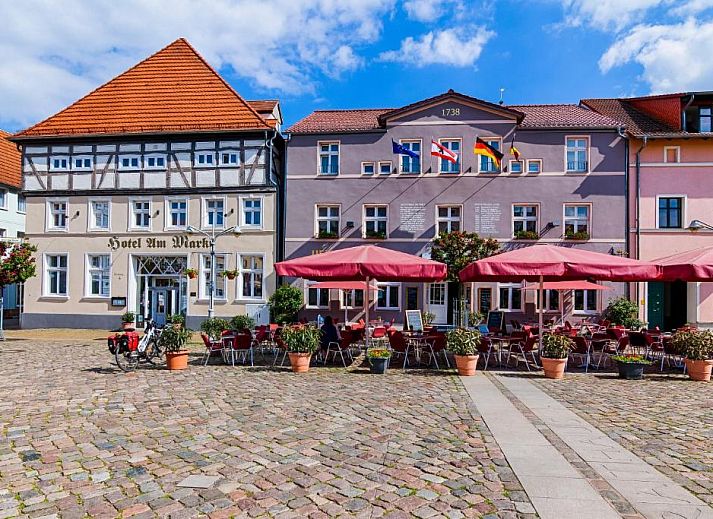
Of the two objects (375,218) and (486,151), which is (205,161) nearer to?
(375,218)

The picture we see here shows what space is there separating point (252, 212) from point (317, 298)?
4.67 m

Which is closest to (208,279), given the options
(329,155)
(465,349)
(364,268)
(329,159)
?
(329,159)

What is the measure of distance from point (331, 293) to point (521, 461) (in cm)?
1747

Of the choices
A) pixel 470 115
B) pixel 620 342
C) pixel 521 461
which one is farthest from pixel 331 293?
pixel 521 461

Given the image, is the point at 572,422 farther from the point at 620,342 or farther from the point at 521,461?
the point at 620,342

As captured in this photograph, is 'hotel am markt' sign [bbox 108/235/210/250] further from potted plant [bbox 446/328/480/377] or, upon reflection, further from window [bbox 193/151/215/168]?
potted plant [bbox 446/328/480/377]

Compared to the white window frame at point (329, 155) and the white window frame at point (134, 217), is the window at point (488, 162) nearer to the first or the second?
the white window frame at point (329, 155)

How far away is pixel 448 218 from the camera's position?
73.6 feet

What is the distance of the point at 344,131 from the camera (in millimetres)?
22859

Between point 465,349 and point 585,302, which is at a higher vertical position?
point 585,302

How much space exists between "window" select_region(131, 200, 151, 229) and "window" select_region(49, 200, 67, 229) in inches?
129

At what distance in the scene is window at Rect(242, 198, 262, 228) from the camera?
2303 centimetres

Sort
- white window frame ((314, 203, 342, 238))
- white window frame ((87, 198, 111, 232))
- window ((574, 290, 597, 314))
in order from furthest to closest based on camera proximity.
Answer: white window frame ((87, 198, 111, 232)) < white window frame ((314, 203, 342, 238)) < window ((574, 290, 597, 314))

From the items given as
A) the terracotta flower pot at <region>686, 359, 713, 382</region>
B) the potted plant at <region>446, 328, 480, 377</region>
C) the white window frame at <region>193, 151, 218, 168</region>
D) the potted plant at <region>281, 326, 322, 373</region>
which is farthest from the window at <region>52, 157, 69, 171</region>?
Result: the terracotta flower pot at <region>686, 359, 713, 382</region>
